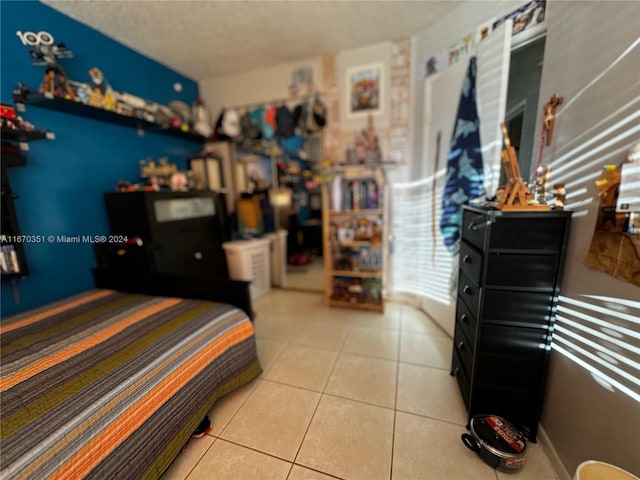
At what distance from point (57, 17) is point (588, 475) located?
13.2 feet

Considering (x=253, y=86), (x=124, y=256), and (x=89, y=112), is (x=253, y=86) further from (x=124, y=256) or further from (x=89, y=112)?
(x=124, y=256)

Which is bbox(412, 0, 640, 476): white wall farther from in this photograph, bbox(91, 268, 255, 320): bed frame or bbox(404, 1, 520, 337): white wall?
bbox(91, 268, 255, 320): bed frame

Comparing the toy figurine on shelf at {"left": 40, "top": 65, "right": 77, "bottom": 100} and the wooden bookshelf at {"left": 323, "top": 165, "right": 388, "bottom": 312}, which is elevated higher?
the toy figurine on shelf at {"left": 40, "top": 65, "right": 77, "bottom": 100}

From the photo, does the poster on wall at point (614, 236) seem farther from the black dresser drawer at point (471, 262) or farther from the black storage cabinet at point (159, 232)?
the black storage cabinet at point (159, 232)

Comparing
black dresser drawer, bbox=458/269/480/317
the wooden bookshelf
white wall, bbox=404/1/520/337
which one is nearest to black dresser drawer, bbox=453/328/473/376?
black dresser drawer, bbox=458/269/480/317

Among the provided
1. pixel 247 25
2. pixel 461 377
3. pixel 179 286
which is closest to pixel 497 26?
pixel 247 25

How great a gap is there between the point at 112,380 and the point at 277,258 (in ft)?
8.07

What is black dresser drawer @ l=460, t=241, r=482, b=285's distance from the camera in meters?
1.25

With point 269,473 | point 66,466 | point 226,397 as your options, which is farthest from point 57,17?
point 269,473

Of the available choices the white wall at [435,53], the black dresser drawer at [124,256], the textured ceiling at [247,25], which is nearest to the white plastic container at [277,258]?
the black dresser drawer at [124,256]

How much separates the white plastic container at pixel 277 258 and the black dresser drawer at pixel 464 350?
231 cm

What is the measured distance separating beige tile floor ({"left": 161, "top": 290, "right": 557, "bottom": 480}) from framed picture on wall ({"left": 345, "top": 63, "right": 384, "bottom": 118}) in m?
2.25

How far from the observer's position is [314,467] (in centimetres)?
120

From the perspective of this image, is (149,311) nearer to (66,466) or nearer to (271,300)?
(66,466)
